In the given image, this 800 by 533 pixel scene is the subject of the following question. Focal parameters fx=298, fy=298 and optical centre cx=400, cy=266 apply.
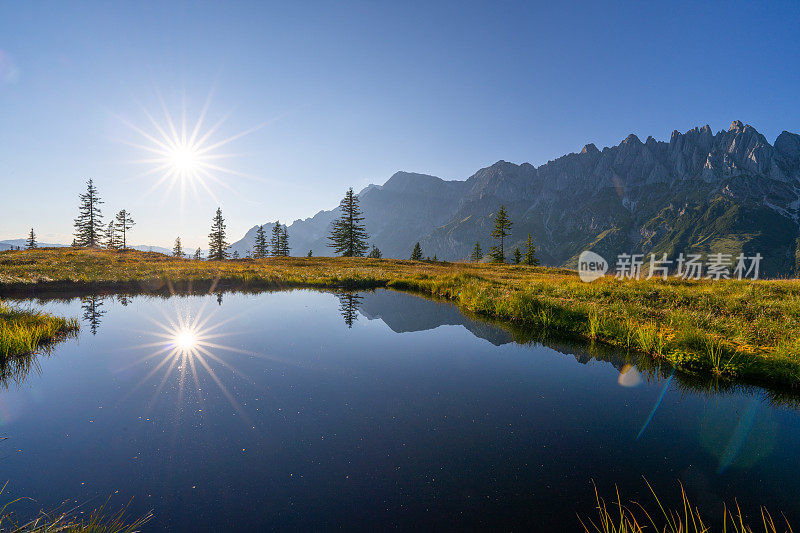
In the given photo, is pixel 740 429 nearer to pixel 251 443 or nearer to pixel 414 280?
pixel 251 443

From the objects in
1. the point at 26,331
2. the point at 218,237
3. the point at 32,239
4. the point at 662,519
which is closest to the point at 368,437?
the point at 662,519

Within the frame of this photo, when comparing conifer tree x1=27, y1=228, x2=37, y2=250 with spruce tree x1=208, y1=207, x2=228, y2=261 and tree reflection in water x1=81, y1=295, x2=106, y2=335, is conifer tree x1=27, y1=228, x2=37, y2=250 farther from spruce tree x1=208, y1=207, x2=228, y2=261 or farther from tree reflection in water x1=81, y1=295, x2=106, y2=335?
tree reflection in water x1=81, y1=295, x2=106, y2=335

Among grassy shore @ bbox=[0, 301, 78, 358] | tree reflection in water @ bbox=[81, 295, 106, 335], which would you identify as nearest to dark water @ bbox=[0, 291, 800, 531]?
grassy shore @ bbox=[0, 301, 78, 358]

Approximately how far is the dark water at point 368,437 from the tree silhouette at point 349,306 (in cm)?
471

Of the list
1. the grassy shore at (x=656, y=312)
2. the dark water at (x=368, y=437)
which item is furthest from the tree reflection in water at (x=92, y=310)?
the grassy shore at (x=656, y=312)

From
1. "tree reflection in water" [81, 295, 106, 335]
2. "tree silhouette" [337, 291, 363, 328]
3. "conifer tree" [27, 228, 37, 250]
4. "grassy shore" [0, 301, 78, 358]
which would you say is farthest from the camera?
"conifer tree" [27, 228, 37, 250]

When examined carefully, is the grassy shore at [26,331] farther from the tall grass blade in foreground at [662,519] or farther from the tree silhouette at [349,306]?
the tall grass blade in foreground at [662,519]

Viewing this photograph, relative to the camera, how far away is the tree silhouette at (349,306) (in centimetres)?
1543

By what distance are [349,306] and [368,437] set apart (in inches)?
522

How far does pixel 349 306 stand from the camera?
18828mm

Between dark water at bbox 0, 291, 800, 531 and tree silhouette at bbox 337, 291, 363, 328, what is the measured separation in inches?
185

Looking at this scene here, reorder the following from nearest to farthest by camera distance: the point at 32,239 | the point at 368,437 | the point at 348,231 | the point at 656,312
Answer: the point at 368,437 < the point at 656,312 < the point at 348,231 < the point at 32,239

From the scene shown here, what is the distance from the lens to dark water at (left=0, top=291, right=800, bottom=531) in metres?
4.32

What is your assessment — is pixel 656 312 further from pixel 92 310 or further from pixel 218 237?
pixel 218 237
